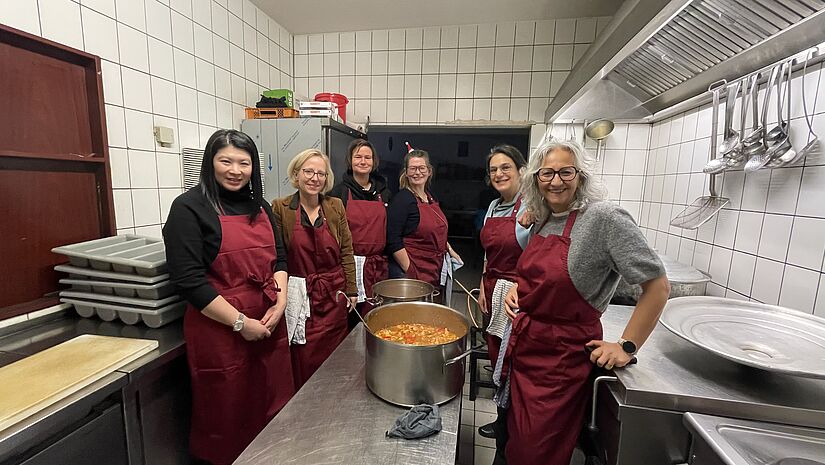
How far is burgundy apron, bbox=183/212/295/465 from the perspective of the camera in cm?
135

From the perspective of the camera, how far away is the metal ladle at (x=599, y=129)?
8.29 ft

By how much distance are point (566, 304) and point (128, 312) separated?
1.60 metres

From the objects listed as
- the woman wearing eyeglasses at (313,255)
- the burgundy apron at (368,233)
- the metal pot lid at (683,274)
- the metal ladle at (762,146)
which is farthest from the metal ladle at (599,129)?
the woman wearing eyeglasses at (313,255)

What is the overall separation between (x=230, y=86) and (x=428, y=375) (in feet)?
7.80

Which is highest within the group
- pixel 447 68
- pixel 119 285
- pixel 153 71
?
pixel 447 68

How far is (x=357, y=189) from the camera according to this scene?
209 centimetres

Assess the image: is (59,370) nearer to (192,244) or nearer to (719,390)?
(192,244)

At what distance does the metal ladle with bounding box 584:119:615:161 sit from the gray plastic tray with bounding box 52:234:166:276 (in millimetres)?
2607

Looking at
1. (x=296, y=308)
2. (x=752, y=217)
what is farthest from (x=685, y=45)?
(x=296, y=308)

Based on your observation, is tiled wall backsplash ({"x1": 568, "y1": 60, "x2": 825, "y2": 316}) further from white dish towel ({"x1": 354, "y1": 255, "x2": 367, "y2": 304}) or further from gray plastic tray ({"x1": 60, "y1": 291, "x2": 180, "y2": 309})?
gray plastic tray ({"x1": 60, "y1": 291, "x2": 180, "y2": 309})

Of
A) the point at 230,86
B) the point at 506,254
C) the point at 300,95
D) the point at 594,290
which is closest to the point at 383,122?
the point at 300,95

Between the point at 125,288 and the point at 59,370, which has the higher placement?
the point at 125,288

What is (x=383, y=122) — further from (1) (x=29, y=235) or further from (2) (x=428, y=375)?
(2) (x=428, y=375)

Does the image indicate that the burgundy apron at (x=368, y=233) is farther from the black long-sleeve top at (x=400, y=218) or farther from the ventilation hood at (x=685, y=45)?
the ventilation hood at (x=685, y=45)
